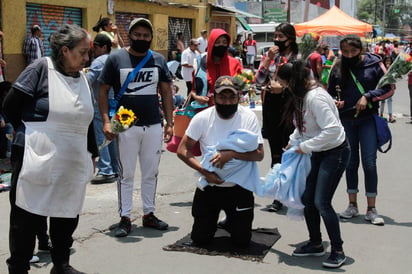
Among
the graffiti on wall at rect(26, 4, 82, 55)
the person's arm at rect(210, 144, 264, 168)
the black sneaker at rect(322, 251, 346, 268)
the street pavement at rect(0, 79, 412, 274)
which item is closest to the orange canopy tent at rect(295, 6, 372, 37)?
the graffiti on wall at rect(26, 4, 82, 55)

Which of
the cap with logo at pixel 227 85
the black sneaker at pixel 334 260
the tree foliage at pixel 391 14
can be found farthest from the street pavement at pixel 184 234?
the tree foliage at pixel 391 14

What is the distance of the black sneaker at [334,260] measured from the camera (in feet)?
14.9

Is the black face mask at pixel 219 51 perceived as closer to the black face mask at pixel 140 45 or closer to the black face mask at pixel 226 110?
the black face mask at pixel 140 45

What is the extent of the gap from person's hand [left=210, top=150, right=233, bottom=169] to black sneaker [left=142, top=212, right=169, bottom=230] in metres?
1.05

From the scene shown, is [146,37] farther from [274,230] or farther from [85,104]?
[274,230]

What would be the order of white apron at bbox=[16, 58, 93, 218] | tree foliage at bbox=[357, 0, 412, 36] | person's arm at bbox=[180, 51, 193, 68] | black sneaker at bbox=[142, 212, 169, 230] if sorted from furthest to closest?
tree foliage at bbox=[357, 0, 412, 36], person's arm at bbox=[180, 51, 193, 68], black sneaker at bbox=[142, 212, 169, 230], white apron at bbox=[16, 58, 93, 218]

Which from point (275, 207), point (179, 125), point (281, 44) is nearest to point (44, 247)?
point (179, 125)

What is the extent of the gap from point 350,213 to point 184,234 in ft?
5.96

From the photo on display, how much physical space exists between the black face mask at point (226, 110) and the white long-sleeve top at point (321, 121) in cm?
64

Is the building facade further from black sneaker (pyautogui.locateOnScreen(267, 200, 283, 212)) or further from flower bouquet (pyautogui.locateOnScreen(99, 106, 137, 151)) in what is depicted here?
flower bouquet (pyautogui.locateOnScreen(99, 106, 137, 151))

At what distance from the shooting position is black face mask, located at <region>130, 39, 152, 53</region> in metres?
5.30

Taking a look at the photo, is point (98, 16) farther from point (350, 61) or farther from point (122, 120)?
point (122, 120)

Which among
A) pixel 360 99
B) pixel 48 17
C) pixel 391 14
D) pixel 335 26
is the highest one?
pixel 391 14

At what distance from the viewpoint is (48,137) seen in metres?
3.81
